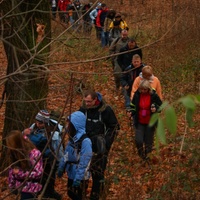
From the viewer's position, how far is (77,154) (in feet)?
22.0

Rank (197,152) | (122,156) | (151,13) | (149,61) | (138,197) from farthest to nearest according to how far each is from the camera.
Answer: (151,13), (149,61), (122,156), (197,152), (138,197)

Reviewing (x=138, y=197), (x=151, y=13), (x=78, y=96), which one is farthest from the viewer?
(x=151, y=13)

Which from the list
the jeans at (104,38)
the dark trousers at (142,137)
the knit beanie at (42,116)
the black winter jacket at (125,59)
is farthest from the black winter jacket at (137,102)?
the jeans at (104,38)

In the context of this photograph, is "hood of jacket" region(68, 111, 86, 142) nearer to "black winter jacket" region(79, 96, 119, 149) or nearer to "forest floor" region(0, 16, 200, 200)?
"forest floor" region(0, 16, 200, 200)

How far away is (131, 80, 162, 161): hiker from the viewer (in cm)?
845

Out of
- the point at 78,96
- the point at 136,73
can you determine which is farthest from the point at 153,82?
the point at 78,96

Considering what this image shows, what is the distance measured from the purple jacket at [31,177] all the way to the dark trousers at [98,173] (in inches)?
34.3

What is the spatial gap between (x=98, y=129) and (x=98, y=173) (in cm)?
58

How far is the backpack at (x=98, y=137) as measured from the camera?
689 centimetres

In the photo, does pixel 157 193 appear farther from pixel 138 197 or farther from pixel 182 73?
pixel 182 73

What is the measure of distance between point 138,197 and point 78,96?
718cm

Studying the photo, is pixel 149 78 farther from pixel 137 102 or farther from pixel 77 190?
pixel 77 190

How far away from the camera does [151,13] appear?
20031mm

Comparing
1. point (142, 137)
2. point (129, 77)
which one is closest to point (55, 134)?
point (142, 137)
